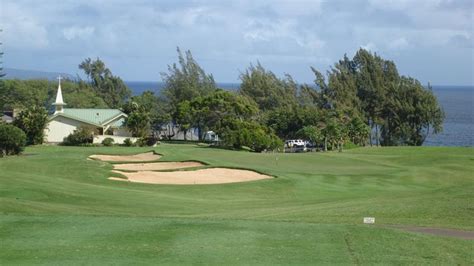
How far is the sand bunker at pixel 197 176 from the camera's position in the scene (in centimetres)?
3803

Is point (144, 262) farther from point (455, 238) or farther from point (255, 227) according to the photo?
point (455, 238)

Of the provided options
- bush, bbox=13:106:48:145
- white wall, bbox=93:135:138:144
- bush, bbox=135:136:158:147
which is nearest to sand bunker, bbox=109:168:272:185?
bush, bbox=135:136:158:147

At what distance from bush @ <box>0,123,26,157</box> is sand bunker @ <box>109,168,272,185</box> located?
16.5 metres

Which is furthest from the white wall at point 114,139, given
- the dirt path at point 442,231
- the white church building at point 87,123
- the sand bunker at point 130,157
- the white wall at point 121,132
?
the dirt path at point 442,231

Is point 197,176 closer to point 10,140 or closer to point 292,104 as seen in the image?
point 10,140

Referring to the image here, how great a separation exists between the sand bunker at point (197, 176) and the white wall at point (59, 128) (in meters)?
40.6

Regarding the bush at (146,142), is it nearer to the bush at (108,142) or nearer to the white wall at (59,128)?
the bush at (108,142)

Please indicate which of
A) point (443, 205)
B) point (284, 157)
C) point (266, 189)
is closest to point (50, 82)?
point (284, 157)

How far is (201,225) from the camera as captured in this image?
1511 cm

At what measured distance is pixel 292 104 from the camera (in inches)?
4397

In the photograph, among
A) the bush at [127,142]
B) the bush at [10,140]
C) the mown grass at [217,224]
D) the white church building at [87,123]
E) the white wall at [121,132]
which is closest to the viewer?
the mown grass at [217,224]

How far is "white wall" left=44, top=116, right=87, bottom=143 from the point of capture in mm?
79000

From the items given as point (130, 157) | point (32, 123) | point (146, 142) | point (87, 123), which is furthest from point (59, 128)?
A: point (130, 157)

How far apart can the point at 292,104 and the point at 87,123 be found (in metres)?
41.5
